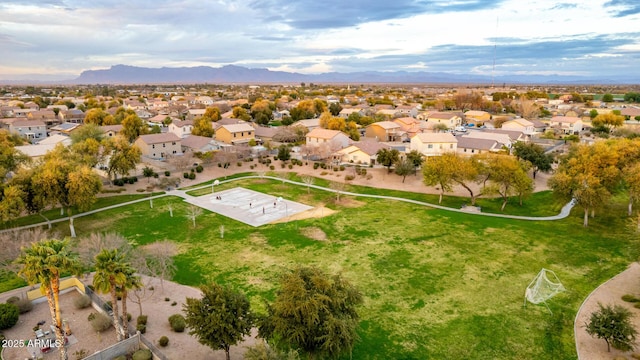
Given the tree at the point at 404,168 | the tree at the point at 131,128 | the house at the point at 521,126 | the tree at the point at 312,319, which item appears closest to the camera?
the tree at the point at 312,319

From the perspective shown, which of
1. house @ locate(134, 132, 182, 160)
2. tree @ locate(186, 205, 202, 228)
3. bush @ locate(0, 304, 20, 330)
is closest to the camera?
bush @ locate(0, 304, 20, 330)

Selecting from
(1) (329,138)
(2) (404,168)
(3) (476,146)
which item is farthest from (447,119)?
(2) (404,168)

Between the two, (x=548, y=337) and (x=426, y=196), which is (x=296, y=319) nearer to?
(x=548, y=337)

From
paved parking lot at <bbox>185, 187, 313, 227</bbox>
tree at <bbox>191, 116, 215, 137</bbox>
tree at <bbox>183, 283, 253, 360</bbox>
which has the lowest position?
paved parking lot at <bbox>185, 187, 313, 227</bbox>

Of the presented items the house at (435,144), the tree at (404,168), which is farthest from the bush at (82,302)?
the house at (435,144)

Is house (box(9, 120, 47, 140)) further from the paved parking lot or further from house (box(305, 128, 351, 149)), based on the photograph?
house (box(305, 128, 351, 149))

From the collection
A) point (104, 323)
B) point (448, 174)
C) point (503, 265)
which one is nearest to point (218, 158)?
point (448, 174)

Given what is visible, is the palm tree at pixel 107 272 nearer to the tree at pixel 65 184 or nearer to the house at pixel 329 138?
the tree at pixel 65 184

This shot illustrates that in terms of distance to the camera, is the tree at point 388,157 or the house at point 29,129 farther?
the house at point 29,129

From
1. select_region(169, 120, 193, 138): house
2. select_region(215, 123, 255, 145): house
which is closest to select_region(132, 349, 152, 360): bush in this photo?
select_region(215, 123, 255, 145): house
